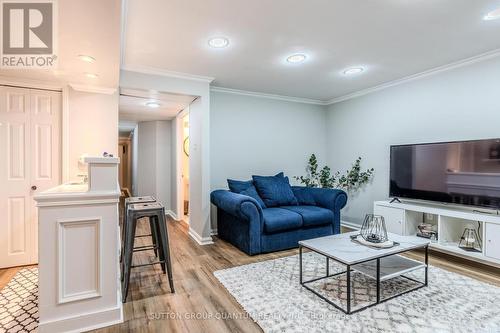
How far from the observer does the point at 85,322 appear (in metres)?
1.85

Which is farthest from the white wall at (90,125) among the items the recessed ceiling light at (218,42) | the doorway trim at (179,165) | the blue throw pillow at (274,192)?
the blue throw pillow at (274,192)

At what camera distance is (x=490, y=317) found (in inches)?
77.0

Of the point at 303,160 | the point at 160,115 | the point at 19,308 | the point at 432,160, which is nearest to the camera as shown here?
the point at 19,308

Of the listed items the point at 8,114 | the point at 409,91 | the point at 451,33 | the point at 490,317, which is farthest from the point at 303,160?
the point at 8,114

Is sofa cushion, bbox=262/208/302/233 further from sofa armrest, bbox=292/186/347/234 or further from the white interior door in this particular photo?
the white interior door

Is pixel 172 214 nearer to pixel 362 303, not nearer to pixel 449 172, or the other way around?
pixel 362 303

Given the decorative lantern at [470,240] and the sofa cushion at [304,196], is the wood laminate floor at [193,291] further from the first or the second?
the sofa cushion at [304,196]

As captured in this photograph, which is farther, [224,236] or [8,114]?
[224,236]

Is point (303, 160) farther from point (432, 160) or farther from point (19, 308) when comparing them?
point (19, 308)

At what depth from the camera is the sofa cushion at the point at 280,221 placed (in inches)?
A: 130

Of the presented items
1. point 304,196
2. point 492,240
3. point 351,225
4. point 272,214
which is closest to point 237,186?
point 272,214

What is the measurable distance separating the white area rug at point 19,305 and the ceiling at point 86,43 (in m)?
2.10

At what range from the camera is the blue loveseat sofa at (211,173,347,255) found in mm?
3258

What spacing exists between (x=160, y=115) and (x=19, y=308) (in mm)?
3975
